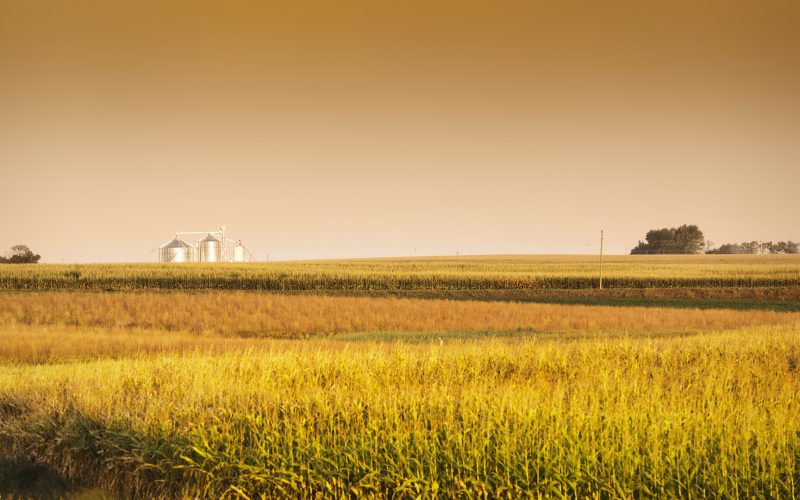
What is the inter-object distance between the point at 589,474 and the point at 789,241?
170243mm

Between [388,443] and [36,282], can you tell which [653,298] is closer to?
[388,443]

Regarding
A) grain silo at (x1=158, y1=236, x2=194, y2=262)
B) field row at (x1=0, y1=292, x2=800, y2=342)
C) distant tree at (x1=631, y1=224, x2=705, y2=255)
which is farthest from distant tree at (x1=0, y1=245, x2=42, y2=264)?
distant tree at (x1=631, y1=224, x2=705, y2=255)

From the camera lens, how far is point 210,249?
9781 cm

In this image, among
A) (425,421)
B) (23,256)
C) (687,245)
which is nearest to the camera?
(425,421)

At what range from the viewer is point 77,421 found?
31.7 ft

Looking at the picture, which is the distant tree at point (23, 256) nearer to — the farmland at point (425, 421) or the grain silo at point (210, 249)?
the grain silo at point (210, 249)

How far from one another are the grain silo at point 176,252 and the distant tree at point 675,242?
312 ft

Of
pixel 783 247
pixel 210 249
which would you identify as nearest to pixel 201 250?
pixel 210 249

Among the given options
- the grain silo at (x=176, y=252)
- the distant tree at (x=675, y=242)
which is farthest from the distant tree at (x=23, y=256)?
the distant tree at (x=675, y=242)

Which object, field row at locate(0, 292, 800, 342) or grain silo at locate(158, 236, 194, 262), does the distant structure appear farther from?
field row at locate(0, 292, 800, 342)

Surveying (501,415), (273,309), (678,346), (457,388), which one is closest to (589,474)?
(501,415)

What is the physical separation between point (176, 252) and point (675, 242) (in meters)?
106

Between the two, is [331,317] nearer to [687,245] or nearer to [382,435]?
[382,435]

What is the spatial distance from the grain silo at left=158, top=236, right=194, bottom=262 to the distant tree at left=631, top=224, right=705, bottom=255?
95029 millimetres
